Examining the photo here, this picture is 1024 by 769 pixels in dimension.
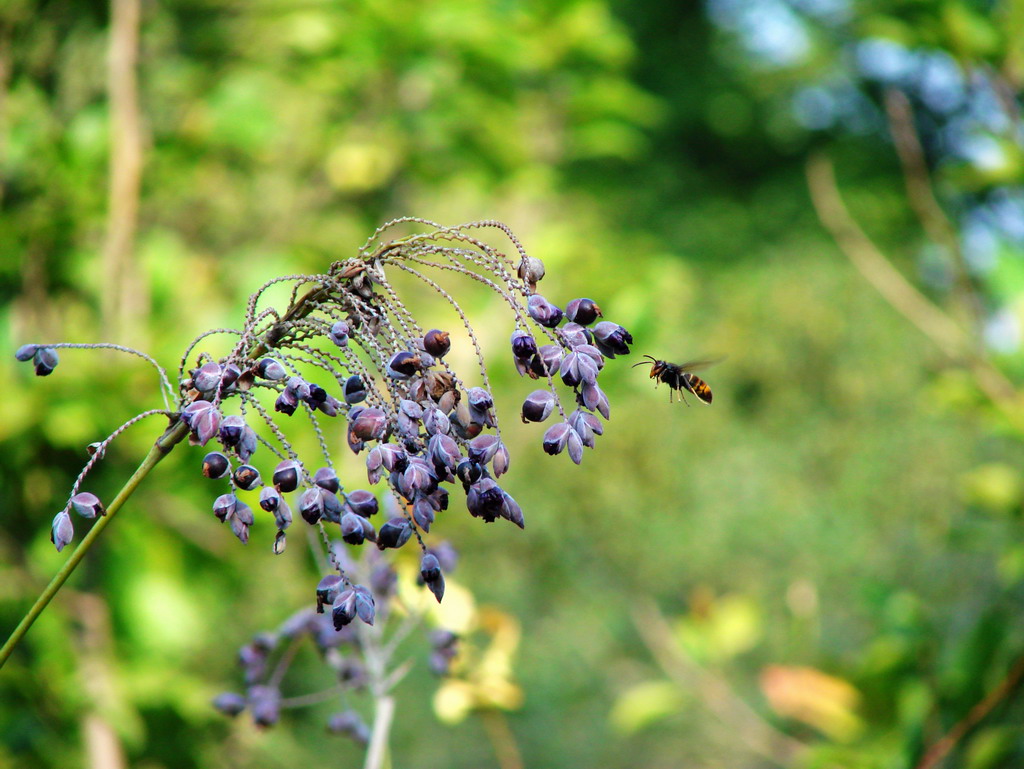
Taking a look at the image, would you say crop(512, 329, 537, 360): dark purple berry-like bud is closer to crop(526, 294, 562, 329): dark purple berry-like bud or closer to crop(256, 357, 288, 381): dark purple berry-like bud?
crop(526, 294, 562, 329): dark purple berry-like bud

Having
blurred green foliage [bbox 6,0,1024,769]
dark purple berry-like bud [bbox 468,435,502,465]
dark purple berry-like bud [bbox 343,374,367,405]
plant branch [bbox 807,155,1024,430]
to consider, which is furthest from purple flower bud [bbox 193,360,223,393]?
plant branch [bbox 807,155,1024,430]

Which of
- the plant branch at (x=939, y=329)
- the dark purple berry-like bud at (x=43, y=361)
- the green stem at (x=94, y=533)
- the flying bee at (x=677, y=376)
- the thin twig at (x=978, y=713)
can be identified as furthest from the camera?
the plant branch at (x=939, y=329)

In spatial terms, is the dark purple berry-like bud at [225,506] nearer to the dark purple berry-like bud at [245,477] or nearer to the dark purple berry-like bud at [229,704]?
the dark purple berry-like bud at [245,477]

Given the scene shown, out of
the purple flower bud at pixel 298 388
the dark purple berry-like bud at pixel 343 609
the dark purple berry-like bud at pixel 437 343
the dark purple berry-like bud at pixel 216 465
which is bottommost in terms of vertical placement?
the dark purple berry-like bud at pixel 343 609

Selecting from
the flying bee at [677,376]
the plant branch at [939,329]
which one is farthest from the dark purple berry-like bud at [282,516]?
the plant branch at [939,329]

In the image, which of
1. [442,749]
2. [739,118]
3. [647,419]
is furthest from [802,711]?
[739,118]

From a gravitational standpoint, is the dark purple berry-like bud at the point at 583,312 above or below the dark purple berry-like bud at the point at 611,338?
above

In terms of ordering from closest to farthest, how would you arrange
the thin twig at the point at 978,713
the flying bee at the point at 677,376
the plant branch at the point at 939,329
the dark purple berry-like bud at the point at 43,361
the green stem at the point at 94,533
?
1. the green stem at the point at 94,533
2. the dark purple berry-like bud at the point at 43,361
3. the flying bee at the point at 677,376
4. the thin twig at the point at 978,713
5. the plant branch at the point at 939,329
